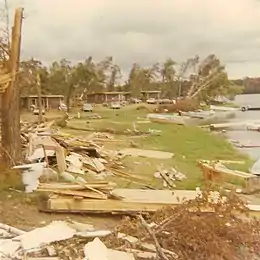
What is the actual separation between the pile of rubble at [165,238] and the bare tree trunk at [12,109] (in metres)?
4.35

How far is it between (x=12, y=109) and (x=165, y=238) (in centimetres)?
578

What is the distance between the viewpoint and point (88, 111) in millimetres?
54188

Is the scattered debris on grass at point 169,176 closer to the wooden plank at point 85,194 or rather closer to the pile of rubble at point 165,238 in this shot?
the wooden plank at point 85,194

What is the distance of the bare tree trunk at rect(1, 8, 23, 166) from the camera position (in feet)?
36.4

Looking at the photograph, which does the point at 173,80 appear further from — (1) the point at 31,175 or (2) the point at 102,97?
(1) the point at 31,175

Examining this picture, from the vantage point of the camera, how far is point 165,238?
6570 millimetres

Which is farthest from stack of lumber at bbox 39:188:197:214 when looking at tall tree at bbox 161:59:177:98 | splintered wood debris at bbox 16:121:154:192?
tall tree at bbox 161:59:177:98

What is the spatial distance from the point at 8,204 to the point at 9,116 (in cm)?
246

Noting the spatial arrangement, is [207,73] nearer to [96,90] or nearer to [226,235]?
[96,90]

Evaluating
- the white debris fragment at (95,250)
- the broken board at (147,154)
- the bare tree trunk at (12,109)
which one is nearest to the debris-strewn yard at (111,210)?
the white debris fragment at (95,250)

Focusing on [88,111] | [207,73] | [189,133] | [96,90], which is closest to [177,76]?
[207,73]

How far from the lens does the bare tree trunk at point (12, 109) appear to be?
11.1 metres

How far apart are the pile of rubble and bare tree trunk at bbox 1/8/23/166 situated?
14.3 ft

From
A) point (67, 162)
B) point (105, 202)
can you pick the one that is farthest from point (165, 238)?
point (67, 162)
